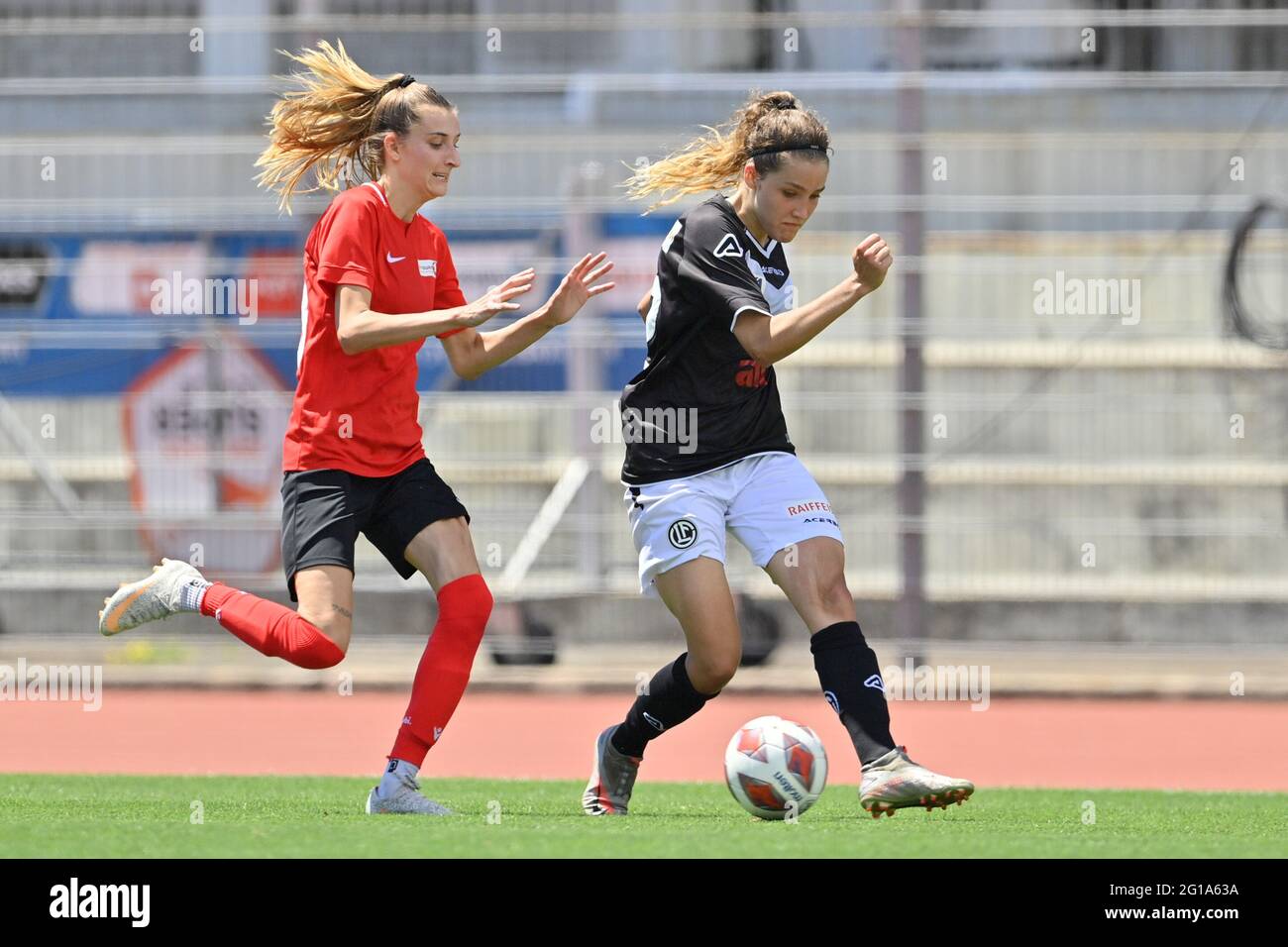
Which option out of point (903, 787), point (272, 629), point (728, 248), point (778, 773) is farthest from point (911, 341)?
point (903, 787)

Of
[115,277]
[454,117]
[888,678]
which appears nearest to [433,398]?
[115,277]

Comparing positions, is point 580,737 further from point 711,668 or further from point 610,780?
point 711,668

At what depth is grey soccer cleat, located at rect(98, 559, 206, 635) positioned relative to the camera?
6.38 meters

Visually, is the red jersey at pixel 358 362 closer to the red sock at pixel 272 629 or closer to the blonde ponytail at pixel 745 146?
the red sock at pixel 272 629

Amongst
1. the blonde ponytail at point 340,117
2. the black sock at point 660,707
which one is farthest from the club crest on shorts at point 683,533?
the blonde ponytail at point 340,117

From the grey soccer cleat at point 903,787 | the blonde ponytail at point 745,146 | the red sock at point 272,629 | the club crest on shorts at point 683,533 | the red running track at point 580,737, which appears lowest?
the red running track at point 580,737

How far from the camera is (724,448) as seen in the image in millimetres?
6281

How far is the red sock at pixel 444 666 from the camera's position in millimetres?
6137

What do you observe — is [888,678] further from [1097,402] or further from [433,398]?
[433,398]

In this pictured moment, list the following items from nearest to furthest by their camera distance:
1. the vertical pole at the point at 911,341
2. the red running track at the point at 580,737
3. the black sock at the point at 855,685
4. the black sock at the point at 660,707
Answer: the black sock at the point at 855,685 < the black sock at the point at 660,707 < the red running track at the point at 580,737 < the vertical pole at the point at 911,341

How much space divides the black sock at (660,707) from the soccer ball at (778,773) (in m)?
0.28

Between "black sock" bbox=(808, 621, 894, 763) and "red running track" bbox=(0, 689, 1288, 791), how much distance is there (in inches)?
94.9

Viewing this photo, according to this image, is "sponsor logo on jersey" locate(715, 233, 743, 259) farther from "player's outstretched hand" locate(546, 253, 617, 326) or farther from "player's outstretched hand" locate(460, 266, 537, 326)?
"player's outstretched hand" locate(460, 266, 537, 326)

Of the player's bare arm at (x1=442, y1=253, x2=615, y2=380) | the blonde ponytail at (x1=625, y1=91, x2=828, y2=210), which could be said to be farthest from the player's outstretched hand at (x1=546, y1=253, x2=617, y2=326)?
the blonde ponytail at (x1=625, y1=91, x2=828, y2=210)
